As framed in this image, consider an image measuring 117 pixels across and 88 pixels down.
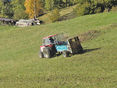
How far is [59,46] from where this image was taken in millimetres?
19781

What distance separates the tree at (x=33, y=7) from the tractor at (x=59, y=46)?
69.3 meters

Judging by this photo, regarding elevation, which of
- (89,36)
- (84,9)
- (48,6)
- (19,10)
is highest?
(89,36)

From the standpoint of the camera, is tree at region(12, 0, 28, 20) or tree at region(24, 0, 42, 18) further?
tree at region(12, 0, 28, 20)

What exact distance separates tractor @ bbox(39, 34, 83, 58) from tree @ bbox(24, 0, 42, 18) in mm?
69274

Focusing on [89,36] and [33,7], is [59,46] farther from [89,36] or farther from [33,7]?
[33,7]

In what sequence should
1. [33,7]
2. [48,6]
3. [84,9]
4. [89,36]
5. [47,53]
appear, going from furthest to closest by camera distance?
[48,6] → [33,7] → [84,9] → [89,36] → [47,53]

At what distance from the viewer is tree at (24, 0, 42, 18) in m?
89.2

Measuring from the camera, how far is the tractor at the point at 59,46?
62.1 ft

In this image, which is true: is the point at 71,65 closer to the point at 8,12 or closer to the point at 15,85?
the point at 15,85

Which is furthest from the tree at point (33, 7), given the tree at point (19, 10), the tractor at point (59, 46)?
the tractor at point (59, 46)

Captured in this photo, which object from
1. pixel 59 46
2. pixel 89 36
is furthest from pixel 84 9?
pixel 59 46

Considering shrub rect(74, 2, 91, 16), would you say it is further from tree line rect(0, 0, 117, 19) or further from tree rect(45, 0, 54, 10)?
tree rect(45, 0, 54, 10)

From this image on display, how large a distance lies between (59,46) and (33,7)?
73638 mm

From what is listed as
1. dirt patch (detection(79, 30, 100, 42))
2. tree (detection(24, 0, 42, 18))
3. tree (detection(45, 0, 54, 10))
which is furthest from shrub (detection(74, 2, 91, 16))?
tree (detection(45, 0, 54, 10))
